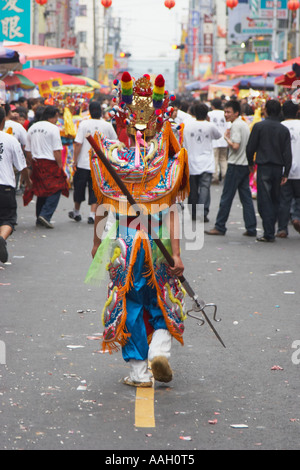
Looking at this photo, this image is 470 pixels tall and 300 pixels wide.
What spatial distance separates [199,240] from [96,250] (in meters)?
6.93

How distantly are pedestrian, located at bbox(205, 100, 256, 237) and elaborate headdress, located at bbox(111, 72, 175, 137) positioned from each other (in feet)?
23.4

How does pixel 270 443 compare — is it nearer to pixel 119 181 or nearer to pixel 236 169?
pixel 119 181

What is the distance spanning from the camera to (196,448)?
4465mm

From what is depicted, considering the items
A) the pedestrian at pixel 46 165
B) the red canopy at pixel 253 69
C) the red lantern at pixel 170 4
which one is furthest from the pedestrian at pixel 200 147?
the red lantern at pixel 170 4

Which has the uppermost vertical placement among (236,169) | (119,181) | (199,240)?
(119,181)

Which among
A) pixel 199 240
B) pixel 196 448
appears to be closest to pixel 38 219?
pixel 199 240

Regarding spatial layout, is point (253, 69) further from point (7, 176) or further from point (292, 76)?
point (7, 176)

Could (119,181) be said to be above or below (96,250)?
above

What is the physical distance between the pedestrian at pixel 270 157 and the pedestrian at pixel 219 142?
24.5 feet

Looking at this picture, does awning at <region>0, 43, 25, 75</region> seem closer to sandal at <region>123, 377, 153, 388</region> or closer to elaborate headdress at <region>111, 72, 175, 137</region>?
elaborate headdress at <region>111, 72, 175, 137</region>

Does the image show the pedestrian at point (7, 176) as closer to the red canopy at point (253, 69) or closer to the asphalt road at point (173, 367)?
the asphalt road at point (173, 367)

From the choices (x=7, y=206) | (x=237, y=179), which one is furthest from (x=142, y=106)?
(x=237, y=179)

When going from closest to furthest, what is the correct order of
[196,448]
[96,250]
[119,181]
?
1. [196,448]
2. [119,181]
3. [96,250]

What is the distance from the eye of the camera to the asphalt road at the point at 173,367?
183 inches
